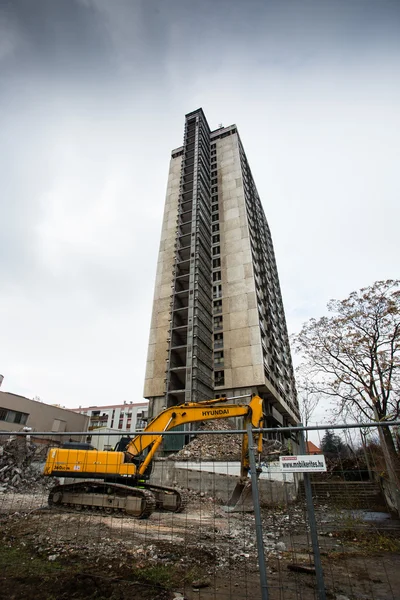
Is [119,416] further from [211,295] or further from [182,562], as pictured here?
[182,562]

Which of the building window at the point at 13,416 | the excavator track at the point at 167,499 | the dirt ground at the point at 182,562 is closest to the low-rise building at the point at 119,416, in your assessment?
the building window at the point at 13,416

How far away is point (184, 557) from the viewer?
6.46 meters

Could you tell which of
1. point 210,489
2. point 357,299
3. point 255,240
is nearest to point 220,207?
point 255,240

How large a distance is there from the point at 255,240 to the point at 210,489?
40744 mm

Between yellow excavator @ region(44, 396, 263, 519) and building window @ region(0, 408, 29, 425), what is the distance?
35503mm

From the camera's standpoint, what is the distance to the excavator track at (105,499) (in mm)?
10922

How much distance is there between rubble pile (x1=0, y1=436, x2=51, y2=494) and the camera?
17828mm

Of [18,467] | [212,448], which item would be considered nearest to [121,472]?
[18,467]

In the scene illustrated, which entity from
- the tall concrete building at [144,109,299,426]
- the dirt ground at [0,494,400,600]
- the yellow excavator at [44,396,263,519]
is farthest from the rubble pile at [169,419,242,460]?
the dirt ground at [0,494,400,600]

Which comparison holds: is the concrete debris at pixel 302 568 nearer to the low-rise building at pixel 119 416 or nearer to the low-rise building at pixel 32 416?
the low-rise building at pixel 32 416

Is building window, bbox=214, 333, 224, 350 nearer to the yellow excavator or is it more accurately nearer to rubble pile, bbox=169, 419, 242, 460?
rubble pile, bbox=169, 419, 242, 460

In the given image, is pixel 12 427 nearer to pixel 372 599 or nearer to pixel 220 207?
pixel 220 207

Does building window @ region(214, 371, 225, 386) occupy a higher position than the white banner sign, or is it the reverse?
building window @ region(214, 371, 225, 386)

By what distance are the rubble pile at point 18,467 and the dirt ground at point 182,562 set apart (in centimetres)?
1013
